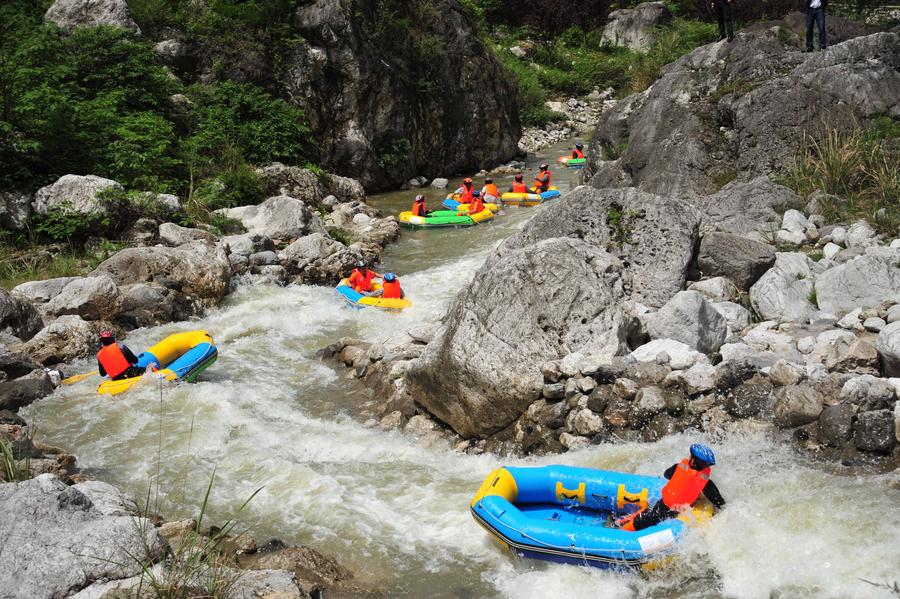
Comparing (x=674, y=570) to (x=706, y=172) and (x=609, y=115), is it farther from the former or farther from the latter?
(x=609, y=115)

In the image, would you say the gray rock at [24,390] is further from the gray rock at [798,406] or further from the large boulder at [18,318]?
the gray rock at [798,406]

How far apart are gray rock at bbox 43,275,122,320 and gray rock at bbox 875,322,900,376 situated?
380 inches

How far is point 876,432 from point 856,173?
19.3 feet

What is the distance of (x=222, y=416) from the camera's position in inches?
310

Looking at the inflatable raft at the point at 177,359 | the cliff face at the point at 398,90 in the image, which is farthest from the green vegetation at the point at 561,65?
the inflatable raft at the point at 177,359

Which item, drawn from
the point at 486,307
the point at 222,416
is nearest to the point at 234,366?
the point at 222,416

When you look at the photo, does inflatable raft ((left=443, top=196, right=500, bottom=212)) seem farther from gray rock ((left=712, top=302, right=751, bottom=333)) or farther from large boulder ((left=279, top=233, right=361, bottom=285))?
gray rock ((left=712, top=302, right=751, bottom=333))

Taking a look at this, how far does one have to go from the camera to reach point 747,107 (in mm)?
12039

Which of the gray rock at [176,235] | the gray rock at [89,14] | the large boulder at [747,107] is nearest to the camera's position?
the large boulder at [747,107]

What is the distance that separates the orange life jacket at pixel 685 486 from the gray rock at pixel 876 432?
56.9 inches

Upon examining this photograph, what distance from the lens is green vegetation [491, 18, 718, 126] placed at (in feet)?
95.3

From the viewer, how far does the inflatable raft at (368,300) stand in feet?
37.3

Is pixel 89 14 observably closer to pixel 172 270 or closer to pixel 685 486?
pixel 172 270

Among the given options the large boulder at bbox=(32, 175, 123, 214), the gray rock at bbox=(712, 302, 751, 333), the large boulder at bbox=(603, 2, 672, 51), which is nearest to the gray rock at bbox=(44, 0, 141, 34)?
the large boulder at bbox=(32, 175, 123, 214)
